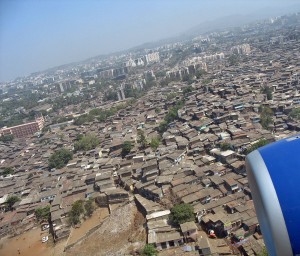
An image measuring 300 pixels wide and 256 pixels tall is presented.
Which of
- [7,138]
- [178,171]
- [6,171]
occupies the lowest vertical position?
[7,138]

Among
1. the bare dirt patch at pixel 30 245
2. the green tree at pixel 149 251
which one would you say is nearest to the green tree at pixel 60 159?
the bare dirt patch at pixel 30 245

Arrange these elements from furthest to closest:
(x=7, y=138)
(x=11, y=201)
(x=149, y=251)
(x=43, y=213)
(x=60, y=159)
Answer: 1. (x=7, y=138)
2. (x=60, y=159)
3. (x=11, y=201)
4. (x=43, y=213)
5. (x=149, y=251)

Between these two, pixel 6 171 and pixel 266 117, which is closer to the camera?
pixel 266 117

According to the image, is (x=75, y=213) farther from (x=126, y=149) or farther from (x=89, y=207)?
(x=126, y=149)

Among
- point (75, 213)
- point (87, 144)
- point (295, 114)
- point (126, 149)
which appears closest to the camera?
point (75, 213)

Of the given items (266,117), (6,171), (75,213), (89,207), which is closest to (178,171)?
(89,207)

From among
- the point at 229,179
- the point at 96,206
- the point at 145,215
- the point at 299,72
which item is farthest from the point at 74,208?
the point at 299,72

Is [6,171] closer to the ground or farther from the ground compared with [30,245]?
farther from the ground
